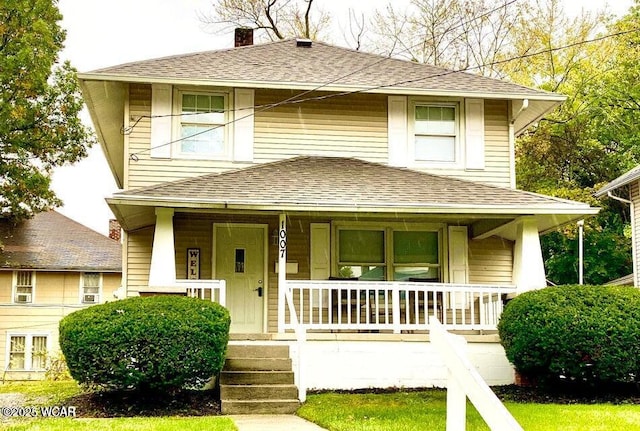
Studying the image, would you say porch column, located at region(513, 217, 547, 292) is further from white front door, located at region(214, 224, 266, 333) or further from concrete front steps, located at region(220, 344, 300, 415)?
white front door, located at region(214, 224, 266, 333)

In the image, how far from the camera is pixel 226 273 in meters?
14.4

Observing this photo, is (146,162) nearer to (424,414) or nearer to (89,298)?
(424,414)

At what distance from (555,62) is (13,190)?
1973 centimetres

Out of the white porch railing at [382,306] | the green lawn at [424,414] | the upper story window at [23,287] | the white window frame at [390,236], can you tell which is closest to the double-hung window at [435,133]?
the white window frame at [390,236]

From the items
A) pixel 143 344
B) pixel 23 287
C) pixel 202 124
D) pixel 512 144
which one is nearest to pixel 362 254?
pixel 512 144

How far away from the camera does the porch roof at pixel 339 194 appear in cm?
1217

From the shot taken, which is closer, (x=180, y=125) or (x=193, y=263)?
(x=193, y=263)

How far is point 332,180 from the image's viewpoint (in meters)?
13.6

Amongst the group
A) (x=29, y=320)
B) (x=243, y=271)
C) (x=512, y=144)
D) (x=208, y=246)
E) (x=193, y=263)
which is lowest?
(x=29, y=320)

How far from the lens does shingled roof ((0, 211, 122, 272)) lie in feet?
92.4

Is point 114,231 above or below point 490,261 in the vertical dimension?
above

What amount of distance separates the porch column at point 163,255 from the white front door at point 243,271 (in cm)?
236

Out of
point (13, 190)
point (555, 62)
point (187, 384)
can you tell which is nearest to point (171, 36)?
point (13, 190)

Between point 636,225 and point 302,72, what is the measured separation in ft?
40.5
